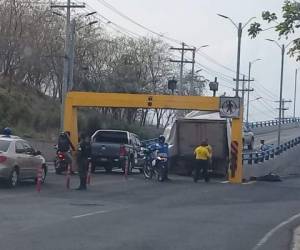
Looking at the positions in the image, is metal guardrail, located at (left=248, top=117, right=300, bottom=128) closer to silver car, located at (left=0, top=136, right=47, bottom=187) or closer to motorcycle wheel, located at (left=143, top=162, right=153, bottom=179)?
motorcycle wheel, located at (left=143, top=162, right=153, bottom=179)

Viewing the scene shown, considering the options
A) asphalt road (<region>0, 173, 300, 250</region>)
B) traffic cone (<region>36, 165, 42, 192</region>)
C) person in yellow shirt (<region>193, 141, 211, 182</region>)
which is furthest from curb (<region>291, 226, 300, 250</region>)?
person in yellow shirt (<region>193, 141, 211, 182</region>)

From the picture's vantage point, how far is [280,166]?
48.9m

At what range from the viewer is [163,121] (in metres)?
82.7

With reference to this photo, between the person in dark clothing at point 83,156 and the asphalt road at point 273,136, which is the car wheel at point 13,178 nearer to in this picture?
the person in dark clothing at point 83,156

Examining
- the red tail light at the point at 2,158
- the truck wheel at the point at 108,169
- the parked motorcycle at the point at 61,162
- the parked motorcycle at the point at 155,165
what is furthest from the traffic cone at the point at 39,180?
the truck wheel at the point at 108,169

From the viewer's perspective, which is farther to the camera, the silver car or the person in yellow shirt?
the person in yellow shirt

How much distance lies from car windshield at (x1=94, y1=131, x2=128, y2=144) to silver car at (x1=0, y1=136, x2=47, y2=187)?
10569mm


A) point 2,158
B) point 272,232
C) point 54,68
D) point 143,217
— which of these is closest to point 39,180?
point 2,158

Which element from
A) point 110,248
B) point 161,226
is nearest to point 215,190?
point 161,226

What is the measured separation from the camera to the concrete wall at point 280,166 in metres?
40.9

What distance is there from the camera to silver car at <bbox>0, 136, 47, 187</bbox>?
26.0 meters

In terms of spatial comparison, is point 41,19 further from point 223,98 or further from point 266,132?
point 266,132

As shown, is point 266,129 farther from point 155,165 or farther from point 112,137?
point 155,165

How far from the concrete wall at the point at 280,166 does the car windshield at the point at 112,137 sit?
5.56 metres
